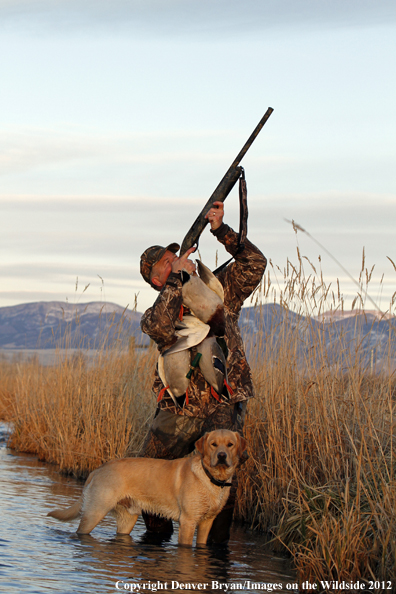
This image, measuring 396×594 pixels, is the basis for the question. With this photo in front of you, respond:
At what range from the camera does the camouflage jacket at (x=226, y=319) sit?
516 cm

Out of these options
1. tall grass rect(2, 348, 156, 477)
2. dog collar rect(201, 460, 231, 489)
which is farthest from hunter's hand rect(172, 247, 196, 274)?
tall grass rect(2, 348, 156, 477)

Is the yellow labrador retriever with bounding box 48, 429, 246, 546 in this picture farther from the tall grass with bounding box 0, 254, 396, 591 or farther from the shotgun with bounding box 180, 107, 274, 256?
the shotgun with bounding box 180, 107, 274, 256

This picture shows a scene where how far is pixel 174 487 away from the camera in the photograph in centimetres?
506

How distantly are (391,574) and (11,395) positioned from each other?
12660 millimetres

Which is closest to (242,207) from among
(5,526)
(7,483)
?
(5,526)

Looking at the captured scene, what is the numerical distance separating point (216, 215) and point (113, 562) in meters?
2.71

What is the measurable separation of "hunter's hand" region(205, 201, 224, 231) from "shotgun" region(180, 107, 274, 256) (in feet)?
0.14

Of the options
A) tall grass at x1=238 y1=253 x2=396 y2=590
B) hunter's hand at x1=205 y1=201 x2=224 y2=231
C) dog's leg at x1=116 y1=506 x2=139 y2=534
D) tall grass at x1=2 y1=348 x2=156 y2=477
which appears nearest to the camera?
tall grass at x1=238 y1=253 x2=396 y2=590

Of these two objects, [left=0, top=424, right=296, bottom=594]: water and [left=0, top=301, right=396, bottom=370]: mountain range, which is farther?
[left=0, top=301, right=396, bottom=370]: mountain range

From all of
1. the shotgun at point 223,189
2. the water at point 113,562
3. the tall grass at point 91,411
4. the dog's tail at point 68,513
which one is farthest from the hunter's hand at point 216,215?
the tall grass at point 91,411

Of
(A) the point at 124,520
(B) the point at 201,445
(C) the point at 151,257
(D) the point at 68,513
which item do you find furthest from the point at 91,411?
(B) the point at 201,445

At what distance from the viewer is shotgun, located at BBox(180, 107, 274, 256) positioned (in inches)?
220

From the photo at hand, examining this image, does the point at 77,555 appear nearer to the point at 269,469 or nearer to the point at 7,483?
the point at 269,469

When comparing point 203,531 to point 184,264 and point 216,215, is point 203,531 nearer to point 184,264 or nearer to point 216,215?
point 184,264
